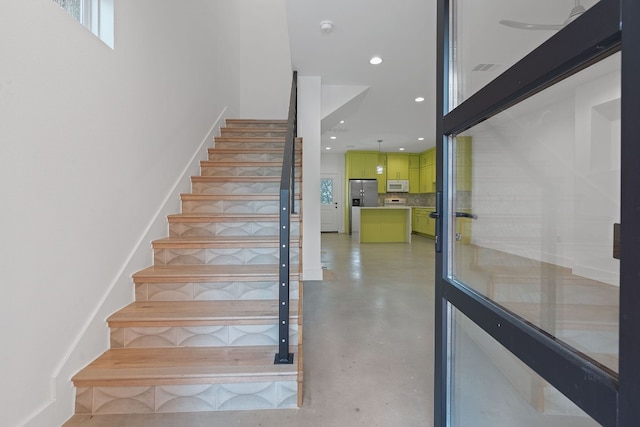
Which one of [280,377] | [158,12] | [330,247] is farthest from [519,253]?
[330,247]

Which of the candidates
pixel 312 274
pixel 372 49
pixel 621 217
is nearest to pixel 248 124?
A: pixel 372 49

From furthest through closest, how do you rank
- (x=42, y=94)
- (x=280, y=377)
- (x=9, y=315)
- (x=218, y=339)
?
(x=218, y=339) < (x=280, y=377) < (x=42, y=94) < (x=9, y=315)

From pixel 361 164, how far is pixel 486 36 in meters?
8.21

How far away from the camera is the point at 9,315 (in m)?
1.09

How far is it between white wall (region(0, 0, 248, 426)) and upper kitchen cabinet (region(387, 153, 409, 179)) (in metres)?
8.02

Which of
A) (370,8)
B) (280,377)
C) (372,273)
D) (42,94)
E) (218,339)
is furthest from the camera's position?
(372,273)

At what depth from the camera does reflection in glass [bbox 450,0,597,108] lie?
0.90 m

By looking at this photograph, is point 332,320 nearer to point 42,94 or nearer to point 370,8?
point 42,94

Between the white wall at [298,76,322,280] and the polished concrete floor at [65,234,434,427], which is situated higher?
the white wall at [298,76,322,280]

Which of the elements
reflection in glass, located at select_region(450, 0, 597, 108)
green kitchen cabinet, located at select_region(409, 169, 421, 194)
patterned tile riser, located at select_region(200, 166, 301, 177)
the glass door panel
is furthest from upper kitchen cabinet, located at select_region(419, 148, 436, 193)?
reflection in glass, located at select_region(450, 0, 597, 108)

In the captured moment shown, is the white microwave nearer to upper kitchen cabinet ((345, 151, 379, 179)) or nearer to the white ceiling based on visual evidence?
upper kitchen cabinet ((345, 151, 379, 179))

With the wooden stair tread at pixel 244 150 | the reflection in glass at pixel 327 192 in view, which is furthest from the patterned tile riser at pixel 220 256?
the reflection in glass at pixel 327 192

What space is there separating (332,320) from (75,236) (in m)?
1.93

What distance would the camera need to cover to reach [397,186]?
9445 millimetres
